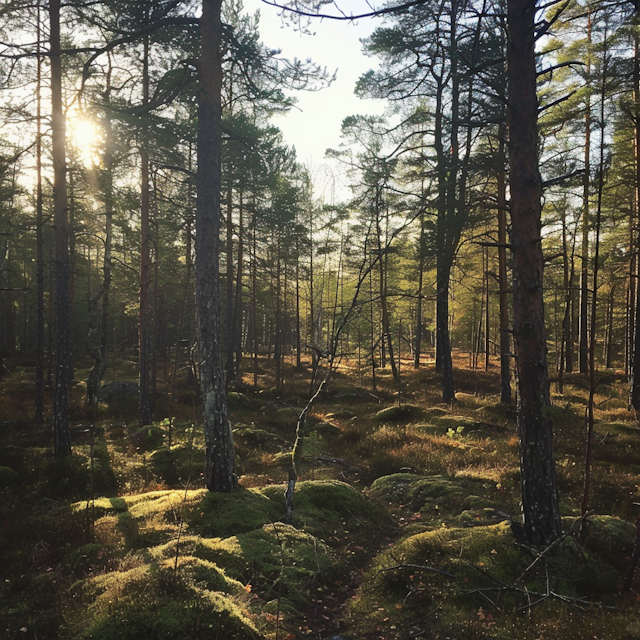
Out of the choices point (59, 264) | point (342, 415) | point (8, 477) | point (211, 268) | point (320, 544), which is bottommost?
point (342, 415)

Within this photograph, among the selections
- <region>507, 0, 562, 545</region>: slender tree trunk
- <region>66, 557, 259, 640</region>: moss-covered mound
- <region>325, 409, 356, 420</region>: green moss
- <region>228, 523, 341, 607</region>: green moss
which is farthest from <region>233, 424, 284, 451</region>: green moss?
<region>507, 0, 562, 545</region>: slender tree trunk

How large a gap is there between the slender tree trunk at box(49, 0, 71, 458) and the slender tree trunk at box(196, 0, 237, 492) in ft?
16.3

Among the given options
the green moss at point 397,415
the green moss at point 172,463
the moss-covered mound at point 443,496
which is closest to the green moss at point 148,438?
the green moss at point 172,463

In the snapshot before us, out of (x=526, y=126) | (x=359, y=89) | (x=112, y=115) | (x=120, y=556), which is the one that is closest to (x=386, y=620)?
(x=120, y=556)

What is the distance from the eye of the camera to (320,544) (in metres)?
5.68

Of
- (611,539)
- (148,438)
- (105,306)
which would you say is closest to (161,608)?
(611,539)

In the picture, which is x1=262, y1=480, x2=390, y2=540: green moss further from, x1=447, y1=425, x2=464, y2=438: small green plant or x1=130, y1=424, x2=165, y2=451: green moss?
x1=130, y1=424, x2=165, y2=451: green moss

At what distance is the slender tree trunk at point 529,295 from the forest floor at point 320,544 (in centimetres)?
36

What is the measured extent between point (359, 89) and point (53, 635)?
54.5ft

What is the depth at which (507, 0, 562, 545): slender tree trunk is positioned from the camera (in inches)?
186

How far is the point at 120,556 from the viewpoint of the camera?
503cm

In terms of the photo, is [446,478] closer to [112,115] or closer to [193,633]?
[193,633]

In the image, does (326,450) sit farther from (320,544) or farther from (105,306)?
(105,306)

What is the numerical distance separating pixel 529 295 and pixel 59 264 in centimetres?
1037
